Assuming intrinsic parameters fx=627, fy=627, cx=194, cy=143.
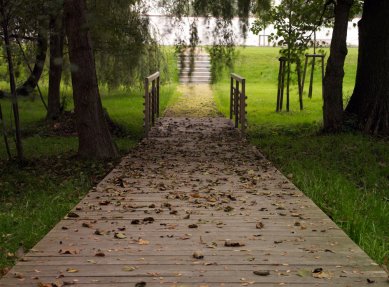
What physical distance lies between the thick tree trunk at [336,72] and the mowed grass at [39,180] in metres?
4.01

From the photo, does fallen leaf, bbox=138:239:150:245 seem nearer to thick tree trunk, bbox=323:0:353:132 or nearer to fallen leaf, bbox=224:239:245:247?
fallen leaf, bbox=224:239:245:247

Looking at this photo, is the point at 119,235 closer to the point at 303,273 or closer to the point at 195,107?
the point at 303,273

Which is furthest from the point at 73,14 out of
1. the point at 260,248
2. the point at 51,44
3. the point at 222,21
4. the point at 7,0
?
the point at 260,248

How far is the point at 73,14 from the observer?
32.8 ft

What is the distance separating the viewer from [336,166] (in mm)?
9211

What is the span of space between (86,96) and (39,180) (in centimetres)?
212

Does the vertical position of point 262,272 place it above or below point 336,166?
above

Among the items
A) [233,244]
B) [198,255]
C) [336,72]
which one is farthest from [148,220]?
[336,72]

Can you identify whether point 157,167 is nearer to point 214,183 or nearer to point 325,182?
point 214,183

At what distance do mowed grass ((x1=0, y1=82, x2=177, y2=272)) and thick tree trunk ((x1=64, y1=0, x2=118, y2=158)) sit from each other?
0.38m

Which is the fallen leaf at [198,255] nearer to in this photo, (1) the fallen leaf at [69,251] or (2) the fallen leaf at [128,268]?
(2) the fallen leaf at [128,268]

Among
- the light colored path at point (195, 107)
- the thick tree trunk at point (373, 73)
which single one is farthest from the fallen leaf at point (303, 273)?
the light colored path at point (195, 107)

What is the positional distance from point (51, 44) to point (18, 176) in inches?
202

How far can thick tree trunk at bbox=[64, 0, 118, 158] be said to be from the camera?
10.0 metres
